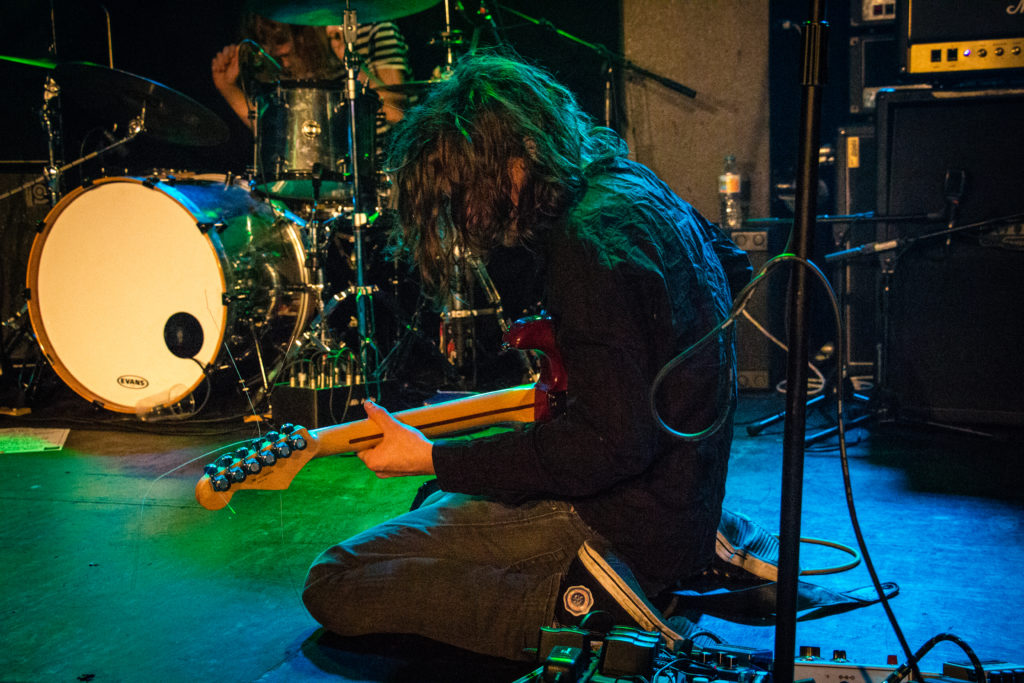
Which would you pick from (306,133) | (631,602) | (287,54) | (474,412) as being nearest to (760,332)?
(306,133)

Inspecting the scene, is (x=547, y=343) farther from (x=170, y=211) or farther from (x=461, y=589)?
(x=170, y=211)

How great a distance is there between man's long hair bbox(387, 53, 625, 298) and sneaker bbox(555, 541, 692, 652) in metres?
0.76

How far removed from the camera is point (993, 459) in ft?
12.2

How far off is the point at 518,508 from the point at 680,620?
0.50 metres

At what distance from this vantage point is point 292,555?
9.14 feet

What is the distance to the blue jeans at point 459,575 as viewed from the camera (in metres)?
1.92

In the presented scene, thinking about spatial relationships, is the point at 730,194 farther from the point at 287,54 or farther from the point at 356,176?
the point at 287,54

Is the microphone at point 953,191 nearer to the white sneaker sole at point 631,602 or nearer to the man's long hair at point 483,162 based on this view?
the man's long hair at point 483,162

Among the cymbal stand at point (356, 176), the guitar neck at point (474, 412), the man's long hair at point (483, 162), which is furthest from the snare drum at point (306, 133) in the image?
the man's long hair at point (483, 162)

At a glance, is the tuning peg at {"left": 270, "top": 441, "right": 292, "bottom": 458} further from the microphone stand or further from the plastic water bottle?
the plastic water bottle

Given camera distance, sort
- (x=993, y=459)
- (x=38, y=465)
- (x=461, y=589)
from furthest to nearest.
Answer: (x=38, y=465), (x=993, y=459), (x=461, y=589)

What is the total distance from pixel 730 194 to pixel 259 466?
419 cm

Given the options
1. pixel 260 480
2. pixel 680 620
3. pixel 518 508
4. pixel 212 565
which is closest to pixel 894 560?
pixel 680 620

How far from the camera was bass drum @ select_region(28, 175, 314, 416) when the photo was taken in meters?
4.78
